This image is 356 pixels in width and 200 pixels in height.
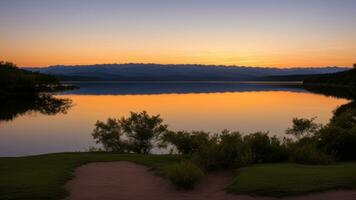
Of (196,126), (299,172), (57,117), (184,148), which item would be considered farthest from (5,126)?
(299,172)

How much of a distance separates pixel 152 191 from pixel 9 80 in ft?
315

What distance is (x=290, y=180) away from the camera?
12.1 metres

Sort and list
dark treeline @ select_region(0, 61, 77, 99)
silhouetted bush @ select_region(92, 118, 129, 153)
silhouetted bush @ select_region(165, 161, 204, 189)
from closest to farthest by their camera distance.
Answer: silhouetted bush @ select_region(165, 161, 204, 189)
silhouetted bush @ select_region(92, 118, 129, 153)
dark treeline @ select_region(0, 61, 77, 99)

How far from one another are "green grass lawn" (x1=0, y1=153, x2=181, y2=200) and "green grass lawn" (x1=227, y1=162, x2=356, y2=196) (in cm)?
379

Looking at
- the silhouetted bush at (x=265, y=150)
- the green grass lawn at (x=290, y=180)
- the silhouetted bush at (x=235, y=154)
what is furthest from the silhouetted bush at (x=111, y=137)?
the green grass lawn at (x=290, y=180)

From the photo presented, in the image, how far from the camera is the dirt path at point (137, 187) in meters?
11.3

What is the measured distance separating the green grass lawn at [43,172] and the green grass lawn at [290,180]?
12.4 ft

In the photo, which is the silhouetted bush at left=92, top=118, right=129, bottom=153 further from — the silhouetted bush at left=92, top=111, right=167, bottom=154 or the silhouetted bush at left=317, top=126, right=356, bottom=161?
the silhouetted bush at left=317, top=126, right=356, bottom=161

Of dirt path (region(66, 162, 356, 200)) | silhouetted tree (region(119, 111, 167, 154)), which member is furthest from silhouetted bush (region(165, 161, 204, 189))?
silhouetted tree (region(119, 111, 167, 154))

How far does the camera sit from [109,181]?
1328 centimetres

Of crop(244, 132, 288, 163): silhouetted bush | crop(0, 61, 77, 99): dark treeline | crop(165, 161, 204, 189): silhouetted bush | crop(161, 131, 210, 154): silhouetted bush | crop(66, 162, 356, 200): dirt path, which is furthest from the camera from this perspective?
crop(0, 61, 77, 99): dark treeline

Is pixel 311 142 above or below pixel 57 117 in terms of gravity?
above

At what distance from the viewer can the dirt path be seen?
1132 cm

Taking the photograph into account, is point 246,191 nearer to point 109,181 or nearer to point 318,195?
point 318,195
